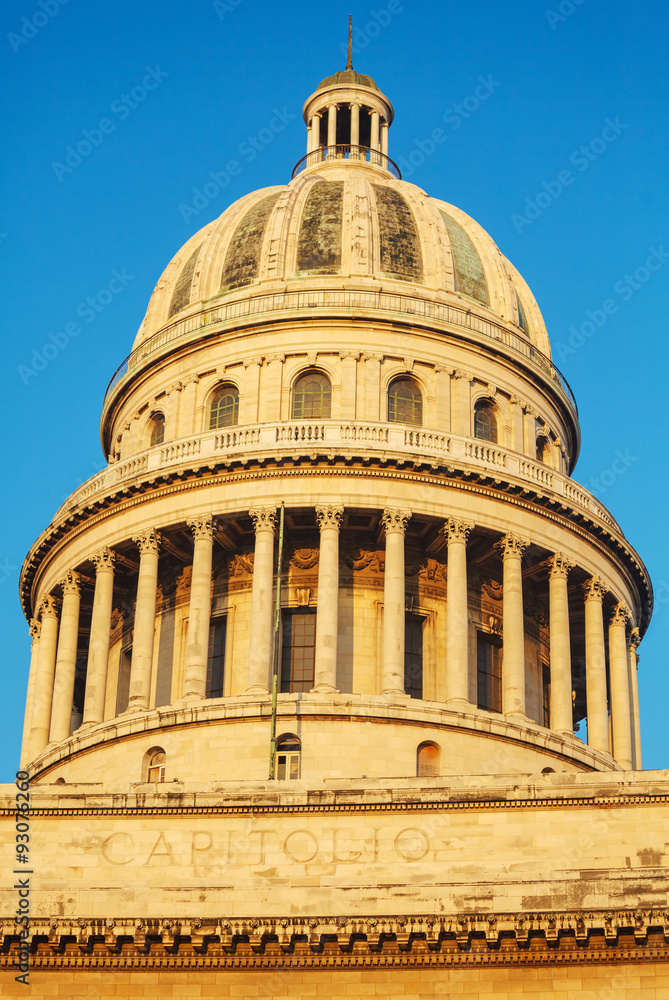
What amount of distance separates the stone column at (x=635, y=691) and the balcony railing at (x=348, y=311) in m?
11.4

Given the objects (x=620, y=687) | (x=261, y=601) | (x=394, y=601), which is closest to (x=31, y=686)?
(x=261, y=601)

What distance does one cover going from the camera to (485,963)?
132ft

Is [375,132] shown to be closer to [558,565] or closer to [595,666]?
[558,565]

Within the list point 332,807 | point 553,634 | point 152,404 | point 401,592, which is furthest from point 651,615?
point 332,807

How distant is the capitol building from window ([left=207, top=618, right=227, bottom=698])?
12 centimetres

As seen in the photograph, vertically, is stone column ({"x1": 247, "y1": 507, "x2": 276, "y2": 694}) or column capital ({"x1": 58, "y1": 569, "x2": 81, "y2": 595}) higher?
column capital ({"x1": 58, "y1": 569, "x2": 81, "y2": 595})

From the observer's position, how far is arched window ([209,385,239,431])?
71.1m

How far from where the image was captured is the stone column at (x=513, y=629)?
6259 centimetres

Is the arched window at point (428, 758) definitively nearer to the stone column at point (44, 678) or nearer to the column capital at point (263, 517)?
the column capital at point (263, 517)

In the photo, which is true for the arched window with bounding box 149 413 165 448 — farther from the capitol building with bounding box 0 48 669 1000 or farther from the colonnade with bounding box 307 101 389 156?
the colonnade with bounding box 307 101 389 156

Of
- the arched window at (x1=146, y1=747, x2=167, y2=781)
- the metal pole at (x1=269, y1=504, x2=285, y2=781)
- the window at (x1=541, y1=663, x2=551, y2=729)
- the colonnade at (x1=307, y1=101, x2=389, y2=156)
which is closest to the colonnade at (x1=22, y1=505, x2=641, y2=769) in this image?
the metal pole at (x1=269, y1=504, x2=285, y2=781)

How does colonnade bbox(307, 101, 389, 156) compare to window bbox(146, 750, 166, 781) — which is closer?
window bbox(146, 750, 166, 781)

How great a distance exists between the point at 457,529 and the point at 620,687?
903 cm

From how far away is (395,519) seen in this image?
2509 inches
